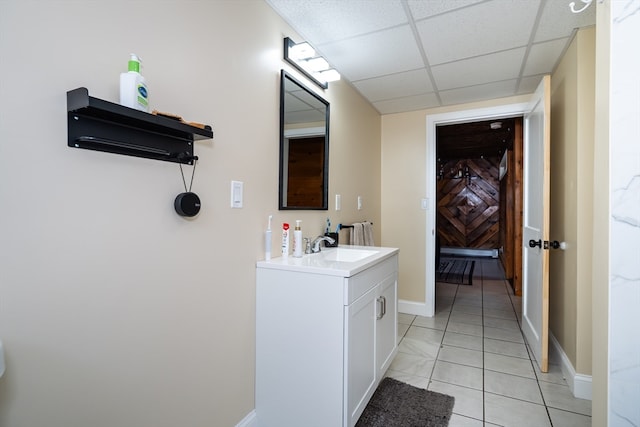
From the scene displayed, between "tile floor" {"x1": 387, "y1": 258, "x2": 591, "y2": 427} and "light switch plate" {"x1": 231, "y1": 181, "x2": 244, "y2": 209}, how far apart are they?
1606 mm

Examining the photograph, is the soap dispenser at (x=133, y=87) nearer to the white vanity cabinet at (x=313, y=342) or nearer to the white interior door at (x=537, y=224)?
the white vanity cabinet at (x=313, y=342)

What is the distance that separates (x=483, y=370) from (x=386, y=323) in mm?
882

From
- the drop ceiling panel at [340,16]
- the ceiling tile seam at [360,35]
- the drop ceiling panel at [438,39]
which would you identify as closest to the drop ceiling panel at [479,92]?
the drop ceiling panel at [438,39]

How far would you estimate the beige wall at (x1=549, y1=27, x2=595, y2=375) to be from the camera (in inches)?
74.4

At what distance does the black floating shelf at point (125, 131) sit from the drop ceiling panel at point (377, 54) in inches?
54.8

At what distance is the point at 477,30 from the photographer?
191 cm

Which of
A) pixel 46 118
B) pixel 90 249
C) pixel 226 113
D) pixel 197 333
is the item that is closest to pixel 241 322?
pixel 197 333

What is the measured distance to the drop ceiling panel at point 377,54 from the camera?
2.00 m

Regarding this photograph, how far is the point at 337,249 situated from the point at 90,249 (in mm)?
1508

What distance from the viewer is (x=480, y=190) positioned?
24.2ft

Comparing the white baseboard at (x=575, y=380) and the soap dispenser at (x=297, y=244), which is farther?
the white baseboard at (x=575, y=380)

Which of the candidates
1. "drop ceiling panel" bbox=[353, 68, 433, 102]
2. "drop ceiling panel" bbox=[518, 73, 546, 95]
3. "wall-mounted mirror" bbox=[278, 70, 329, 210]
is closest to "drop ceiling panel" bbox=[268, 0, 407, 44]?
"wall-mounted mirror" bbox=[278, 70, 329, 210]

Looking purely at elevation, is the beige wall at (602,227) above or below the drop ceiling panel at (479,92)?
below

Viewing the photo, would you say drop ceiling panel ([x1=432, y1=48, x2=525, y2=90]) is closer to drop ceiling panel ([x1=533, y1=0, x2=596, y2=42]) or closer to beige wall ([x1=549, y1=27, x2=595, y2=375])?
drop ceiling panel ([x1=533, y1=0, x2=596, y2=42])
